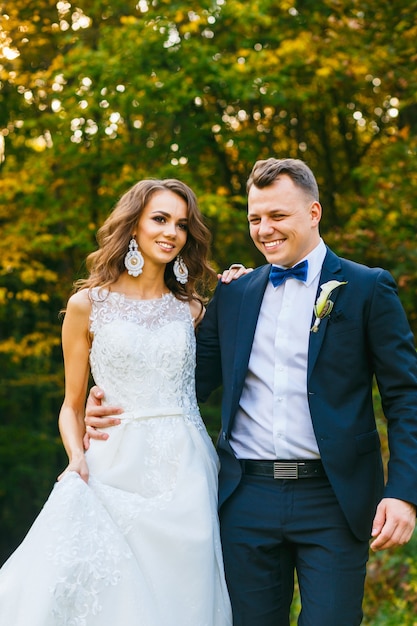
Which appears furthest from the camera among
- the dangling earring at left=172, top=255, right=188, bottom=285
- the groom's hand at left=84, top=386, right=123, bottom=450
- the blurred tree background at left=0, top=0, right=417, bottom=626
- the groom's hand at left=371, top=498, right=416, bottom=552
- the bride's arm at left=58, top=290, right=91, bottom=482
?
the blurred tree background at left=0, top=0, right=417, bottom=626

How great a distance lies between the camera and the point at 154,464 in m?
3.44

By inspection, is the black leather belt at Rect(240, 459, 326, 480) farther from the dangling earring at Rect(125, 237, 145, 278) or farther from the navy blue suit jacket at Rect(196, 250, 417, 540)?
the dangling earring at Rect(125, 237, 145, 278)

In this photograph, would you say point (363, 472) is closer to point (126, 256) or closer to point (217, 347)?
point (217, 347)

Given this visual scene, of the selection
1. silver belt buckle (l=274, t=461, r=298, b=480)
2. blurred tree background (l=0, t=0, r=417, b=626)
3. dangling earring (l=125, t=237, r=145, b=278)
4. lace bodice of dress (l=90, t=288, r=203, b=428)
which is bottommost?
silver belt buckle (l=274, t=461, r=298, b=480)

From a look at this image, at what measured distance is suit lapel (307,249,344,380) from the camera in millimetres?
3143

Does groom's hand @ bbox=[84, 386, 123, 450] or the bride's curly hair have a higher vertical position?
the bride's curly hair

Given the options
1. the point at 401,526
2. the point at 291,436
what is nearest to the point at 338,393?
the point at 291,436

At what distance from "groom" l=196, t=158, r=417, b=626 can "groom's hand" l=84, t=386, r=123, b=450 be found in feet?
1.55

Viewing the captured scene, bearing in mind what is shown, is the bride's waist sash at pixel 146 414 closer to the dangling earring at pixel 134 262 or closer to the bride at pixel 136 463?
the bride at pixel 136 463

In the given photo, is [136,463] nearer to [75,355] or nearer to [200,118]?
[75,355]

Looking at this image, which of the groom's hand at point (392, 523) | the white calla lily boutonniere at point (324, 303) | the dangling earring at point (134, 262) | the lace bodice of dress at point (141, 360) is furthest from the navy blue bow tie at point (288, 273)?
the groom's hand at point (392, 523)

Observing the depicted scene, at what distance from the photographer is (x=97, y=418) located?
11.6 feet

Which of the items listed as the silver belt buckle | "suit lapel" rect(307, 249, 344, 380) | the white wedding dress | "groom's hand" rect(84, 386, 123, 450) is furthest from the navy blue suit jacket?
"groom's hand" rect(84, 386, 123, 450)

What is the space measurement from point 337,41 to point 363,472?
7389mm
